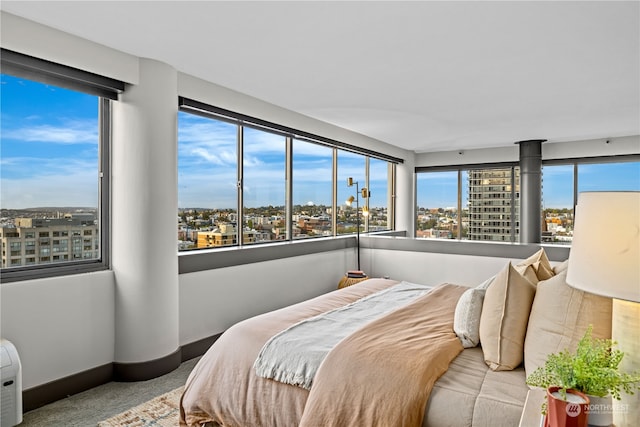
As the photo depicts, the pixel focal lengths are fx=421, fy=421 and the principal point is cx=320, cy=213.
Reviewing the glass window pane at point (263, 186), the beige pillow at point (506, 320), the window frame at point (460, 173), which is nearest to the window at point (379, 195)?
the window frame at point (460, 173)

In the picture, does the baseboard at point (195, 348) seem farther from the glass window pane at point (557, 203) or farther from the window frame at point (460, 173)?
the glass window pane at point (557, 203)

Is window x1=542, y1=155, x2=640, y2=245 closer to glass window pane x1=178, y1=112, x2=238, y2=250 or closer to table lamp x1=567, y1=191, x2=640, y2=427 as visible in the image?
glass window pane x1=178, y1=112, x2=238, y2=250

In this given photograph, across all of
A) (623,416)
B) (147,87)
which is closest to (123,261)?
(147,87)

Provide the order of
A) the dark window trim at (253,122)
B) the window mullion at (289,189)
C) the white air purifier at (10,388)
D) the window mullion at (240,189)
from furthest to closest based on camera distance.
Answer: the window mullion at (289,189) → the window mullion at (240,189) → the dark window trim at (253,122) → the white air purifier at (10,388)

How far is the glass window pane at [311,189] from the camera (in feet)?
18.3

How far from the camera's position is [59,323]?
2883 millimetres

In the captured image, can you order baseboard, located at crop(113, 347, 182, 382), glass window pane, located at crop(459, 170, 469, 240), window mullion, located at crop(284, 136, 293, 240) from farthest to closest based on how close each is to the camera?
glass window pane, located at crop(459, 170, 469, 240) → window mullion, located at crop(284, 136, 293, 240) → baseboard, located at crop(113, 347, 182, 382)

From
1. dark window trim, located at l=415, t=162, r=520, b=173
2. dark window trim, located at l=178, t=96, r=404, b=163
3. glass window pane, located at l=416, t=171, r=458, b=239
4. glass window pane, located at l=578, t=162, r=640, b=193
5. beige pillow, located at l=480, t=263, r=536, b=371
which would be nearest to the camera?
beige pillow, located at l=480, t=263, r=536, b=371

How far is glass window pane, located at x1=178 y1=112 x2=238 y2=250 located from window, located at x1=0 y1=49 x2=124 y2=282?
33.4 inches

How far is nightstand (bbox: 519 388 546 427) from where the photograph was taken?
1248 mm

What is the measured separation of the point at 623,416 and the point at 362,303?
191 centimetres

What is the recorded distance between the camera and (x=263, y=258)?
4.49 meters

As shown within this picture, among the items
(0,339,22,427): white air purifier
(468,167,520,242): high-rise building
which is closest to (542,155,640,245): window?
(468,167,520,242): high-rise building

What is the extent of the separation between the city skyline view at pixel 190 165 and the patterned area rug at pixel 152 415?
1560 millimetres
